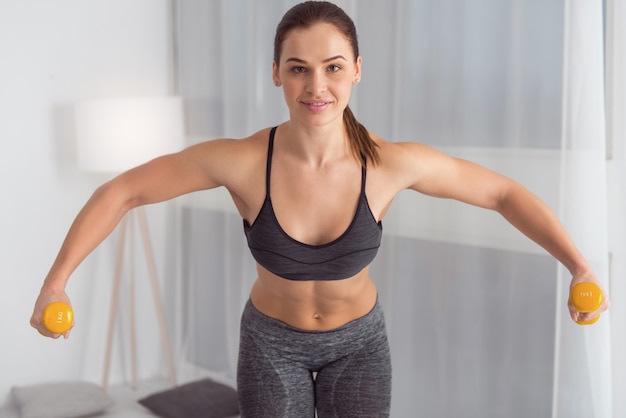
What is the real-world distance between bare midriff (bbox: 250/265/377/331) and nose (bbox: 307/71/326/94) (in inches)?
17.8

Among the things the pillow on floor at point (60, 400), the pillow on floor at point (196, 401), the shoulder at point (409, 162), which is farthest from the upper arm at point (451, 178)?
the pillow on floor at point (60, 400)

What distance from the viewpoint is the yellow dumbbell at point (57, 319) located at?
5.53 feet

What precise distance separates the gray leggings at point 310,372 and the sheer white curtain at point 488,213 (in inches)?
27.8

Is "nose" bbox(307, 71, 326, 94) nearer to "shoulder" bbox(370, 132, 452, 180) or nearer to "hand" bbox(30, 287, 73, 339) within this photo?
"shoulder" bbox(370, 132, 452, 180)

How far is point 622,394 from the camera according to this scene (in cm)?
236

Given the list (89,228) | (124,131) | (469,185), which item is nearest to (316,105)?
(469,185)

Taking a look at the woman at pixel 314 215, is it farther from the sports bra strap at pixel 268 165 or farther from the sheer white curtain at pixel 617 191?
the sheer white curtain at pixel 617 191

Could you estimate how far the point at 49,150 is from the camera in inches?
157

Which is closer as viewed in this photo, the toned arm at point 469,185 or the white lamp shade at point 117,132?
the toned arm at point 469,185

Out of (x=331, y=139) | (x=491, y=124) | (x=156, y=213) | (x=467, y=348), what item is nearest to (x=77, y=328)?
(x=156, y=213)

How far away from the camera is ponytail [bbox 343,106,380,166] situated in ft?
6.44

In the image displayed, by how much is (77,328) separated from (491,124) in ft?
7.75

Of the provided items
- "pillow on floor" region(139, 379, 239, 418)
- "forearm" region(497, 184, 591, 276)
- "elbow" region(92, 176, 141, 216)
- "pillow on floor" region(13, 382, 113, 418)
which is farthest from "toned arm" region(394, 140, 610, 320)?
"pillow on floor" region(13, 382, 113, 418)

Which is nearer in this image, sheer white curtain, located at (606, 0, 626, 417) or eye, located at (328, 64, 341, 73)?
eye, located at (328, 64, 341, 73)
